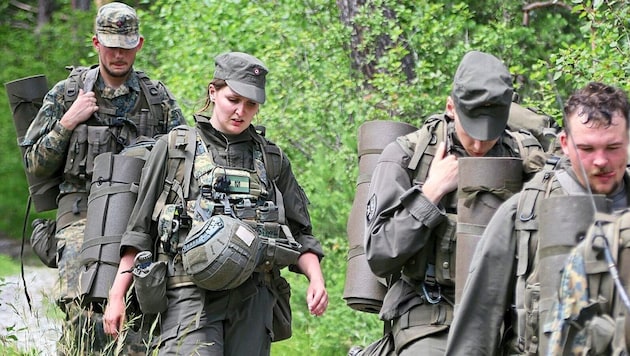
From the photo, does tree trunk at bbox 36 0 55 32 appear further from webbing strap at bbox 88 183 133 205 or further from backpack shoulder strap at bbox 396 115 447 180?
backpack shoulder strap at bbox 396 115 447 180

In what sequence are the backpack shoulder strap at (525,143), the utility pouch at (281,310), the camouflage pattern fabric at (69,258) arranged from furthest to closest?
Result: the camouflage pattern fabric at (69,258) < the utility pouch at (281,310) < the backpack shoulder strap at (525,143)

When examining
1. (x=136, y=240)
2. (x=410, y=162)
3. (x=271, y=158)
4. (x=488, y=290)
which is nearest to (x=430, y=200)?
(x=410, y=162)

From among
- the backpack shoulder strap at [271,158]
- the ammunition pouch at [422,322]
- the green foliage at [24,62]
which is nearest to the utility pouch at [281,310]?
the backpack shoulder strap at [271,158]

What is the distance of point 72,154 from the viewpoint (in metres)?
8.02

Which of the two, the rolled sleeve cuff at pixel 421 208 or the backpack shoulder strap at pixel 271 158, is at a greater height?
the backpack shoulder strap at pixel 271 158

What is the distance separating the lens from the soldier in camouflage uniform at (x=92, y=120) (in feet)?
26.1

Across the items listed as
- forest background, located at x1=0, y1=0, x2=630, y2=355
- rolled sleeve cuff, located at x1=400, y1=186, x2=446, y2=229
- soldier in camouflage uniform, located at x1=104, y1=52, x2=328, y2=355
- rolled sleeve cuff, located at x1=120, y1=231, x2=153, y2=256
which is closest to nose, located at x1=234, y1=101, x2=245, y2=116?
soldier in camouflage uniform, located at x1=104, y1=52, x2=328, y2=355

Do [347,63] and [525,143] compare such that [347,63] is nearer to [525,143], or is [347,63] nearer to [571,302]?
[525,143]

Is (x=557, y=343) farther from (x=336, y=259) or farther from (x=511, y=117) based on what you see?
(x=336, y=259)

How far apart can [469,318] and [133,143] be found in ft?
10.1

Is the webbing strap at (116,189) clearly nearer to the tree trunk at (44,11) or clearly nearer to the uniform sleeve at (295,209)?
the uniform sleeve at (295,209)

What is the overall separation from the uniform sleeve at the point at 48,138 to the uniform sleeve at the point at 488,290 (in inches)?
133

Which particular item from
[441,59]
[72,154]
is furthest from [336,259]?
[72,154]

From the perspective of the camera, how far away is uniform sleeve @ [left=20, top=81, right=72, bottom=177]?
7953mm
